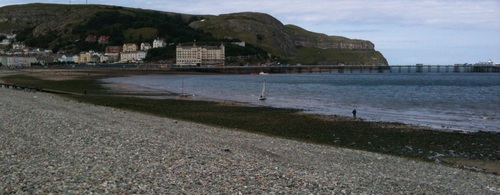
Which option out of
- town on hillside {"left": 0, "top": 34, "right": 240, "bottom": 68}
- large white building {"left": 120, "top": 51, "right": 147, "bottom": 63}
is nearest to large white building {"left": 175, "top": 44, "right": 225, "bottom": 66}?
town on hillside {"left": 0, "top": 34, "right": 240, "bottom": 68}

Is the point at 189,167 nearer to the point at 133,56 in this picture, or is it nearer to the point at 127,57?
the point at 133,56

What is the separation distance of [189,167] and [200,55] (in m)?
172

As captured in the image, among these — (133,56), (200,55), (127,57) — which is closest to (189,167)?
(200,55)

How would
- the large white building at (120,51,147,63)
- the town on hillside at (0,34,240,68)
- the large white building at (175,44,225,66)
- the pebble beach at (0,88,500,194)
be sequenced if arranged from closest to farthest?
the pebble beach at (0,88,500,194) → the town on hillside at (0,34,240,68) → the large white building at (175,44,225,66) → the large white building at (120,51,147,63)

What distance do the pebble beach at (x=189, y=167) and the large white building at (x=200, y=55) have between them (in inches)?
6317

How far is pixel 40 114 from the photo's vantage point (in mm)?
17359

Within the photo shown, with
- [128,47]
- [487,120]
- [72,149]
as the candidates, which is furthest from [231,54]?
[72,149]

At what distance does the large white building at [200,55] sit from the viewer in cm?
17450

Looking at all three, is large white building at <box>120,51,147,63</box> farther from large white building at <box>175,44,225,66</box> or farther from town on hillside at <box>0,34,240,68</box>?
large white building at <box>175,44,225,66</box>

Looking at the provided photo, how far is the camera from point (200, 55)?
180 metres

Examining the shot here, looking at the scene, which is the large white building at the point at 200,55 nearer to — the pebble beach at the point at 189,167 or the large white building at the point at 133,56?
the large white building at the point at 133,56

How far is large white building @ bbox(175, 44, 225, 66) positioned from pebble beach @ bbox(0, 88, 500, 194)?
526ft

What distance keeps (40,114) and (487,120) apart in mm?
20792

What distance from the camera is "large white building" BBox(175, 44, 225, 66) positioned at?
17450 centimetres
